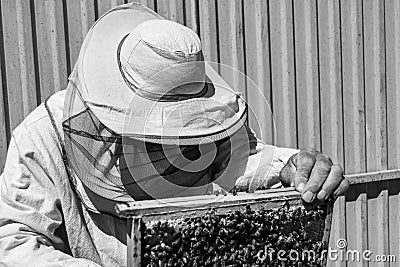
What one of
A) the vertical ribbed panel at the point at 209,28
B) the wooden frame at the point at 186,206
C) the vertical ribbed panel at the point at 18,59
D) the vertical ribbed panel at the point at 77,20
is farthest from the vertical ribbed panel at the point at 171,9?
the wooden frame at the point at 186,206

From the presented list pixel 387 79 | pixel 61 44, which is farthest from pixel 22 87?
pixel 387 79

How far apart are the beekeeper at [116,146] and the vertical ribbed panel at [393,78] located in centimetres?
234

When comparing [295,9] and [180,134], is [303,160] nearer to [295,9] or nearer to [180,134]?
[180,134]

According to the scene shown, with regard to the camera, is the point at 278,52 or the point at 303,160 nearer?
the point at 303,160

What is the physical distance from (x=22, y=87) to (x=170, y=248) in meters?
1.53

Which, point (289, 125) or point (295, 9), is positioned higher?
point (295, 9)

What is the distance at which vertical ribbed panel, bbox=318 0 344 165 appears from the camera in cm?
424

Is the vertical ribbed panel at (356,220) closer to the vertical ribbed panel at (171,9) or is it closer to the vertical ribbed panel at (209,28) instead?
the vertical ribbed panel at (209,28)

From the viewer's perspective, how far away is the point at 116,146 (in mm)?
2246

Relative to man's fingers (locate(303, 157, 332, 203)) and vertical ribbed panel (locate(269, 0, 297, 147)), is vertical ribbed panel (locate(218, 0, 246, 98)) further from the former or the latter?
man's fingers (locate(303, 157, 332, 203))

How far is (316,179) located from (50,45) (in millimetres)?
1693

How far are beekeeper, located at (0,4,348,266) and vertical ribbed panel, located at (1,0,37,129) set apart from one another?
0.94m

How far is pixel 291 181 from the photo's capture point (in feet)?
7.99

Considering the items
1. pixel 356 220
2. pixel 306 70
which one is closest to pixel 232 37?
pixel 306 70
